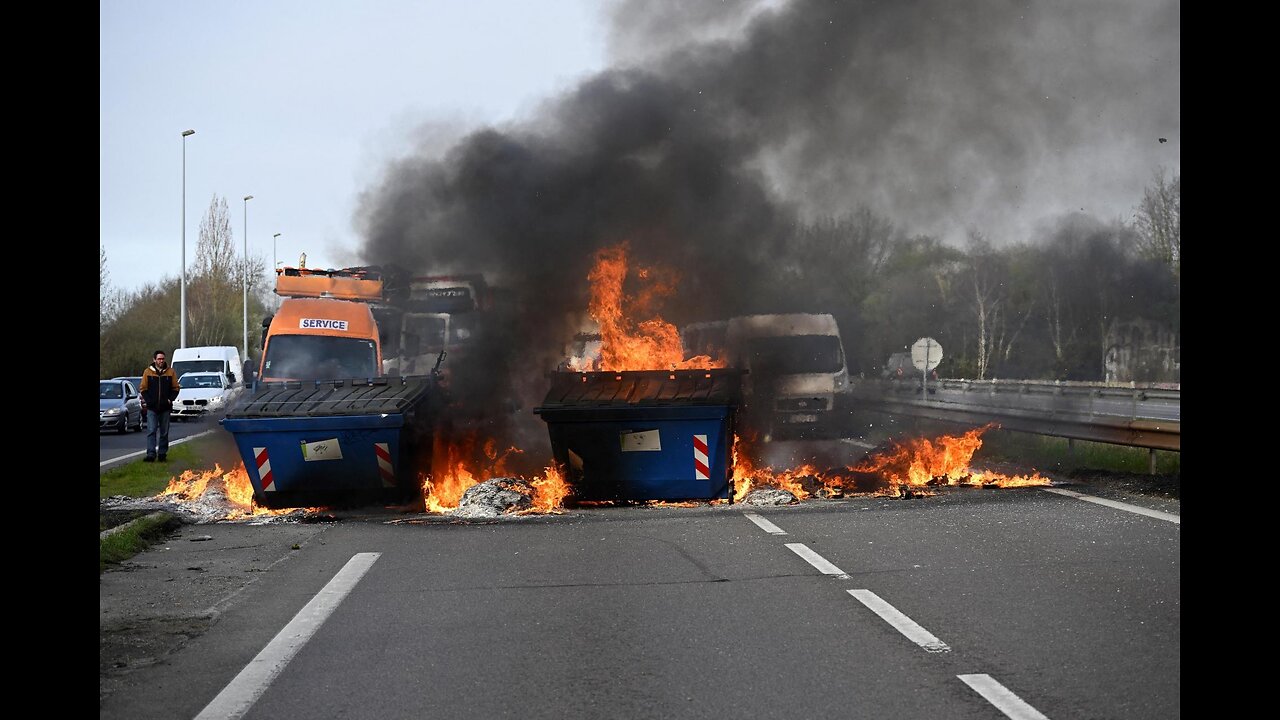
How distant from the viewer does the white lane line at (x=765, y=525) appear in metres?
10.7

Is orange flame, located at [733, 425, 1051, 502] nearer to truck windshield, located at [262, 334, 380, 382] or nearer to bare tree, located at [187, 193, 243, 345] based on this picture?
truck windshield, located at [262, 334, 380, 382]

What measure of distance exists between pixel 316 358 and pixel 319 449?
276 inches

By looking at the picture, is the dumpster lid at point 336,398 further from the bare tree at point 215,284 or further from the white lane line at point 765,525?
the bare tree at point 215,284

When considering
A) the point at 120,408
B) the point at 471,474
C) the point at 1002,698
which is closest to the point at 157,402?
the point at 471,474

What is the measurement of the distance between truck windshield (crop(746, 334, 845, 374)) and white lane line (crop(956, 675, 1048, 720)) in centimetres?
1984

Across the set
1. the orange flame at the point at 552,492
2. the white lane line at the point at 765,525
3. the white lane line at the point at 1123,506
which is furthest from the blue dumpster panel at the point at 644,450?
the white lane line at the point at 1123,506

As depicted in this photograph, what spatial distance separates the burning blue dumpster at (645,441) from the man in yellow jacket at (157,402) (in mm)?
10610

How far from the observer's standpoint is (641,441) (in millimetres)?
13016

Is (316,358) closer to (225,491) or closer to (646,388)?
(225,491)

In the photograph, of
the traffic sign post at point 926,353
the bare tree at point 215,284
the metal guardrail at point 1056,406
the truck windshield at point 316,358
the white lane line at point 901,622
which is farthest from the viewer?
the bare tree at point 215,284

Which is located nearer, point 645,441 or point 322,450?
point 322,450

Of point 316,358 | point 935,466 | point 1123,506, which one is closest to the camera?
point 1123,506
